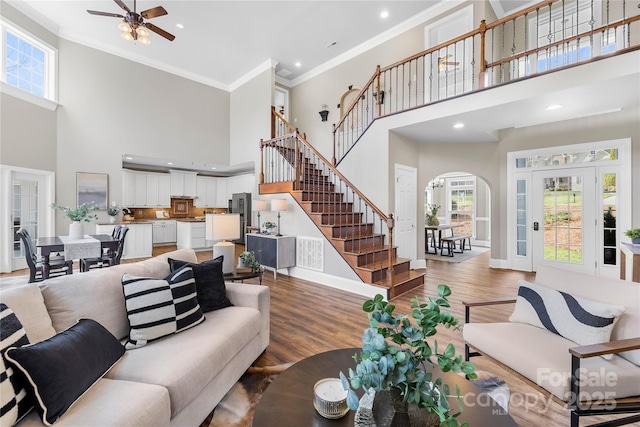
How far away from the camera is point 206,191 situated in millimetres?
9484

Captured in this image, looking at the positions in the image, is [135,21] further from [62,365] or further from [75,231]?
[62,365]

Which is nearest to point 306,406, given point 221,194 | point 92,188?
point 92,188

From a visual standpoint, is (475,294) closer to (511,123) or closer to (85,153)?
(511,123)

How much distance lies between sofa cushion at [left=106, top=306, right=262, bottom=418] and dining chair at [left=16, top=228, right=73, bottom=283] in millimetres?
3043

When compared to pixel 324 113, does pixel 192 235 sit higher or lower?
lower

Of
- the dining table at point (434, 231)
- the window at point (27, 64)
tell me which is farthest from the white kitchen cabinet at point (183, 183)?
the dining table at point (434, 231)

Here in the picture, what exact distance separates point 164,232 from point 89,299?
7.79 metres

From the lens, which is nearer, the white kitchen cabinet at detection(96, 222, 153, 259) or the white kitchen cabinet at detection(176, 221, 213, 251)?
the white kitchen cabinet at detection(96, 222, 153, 259)

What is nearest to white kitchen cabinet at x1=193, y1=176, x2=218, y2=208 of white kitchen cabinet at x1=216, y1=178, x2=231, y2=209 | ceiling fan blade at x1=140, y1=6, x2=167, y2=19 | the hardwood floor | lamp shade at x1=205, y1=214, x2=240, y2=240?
white kitchen cabinet at x1=216, y1=178, x2=231, y2=209

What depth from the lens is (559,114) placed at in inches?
170

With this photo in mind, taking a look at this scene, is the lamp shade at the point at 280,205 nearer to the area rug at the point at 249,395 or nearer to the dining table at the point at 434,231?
the area rug at the point at 249,395

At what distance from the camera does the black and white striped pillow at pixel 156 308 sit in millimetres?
1658

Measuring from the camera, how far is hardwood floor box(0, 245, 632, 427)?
1846 millimetres

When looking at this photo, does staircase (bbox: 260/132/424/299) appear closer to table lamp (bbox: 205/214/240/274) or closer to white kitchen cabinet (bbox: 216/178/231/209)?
table lamp (bbox: 205/214/240/274)
